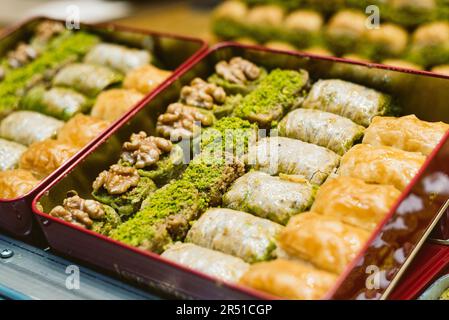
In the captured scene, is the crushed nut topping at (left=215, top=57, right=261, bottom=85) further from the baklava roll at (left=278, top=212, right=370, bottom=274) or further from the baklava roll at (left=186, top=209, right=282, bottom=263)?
the baklava roll at (left=278, top=212, right=370, bottom=274)

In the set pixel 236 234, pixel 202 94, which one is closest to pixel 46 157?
pixel 202 94

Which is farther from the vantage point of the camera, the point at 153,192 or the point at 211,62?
the point at 211,62

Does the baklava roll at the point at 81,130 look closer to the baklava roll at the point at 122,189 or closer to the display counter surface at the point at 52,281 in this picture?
the baklava roll at the point at 122,189

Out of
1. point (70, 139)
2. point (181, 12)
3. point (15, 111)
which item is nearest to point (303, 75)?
point (70, 139)

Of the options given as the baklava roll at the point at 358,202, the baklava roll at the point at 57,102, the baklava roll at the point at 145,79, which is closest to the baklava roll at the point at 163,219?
the baklava roll at the point at 358,202
